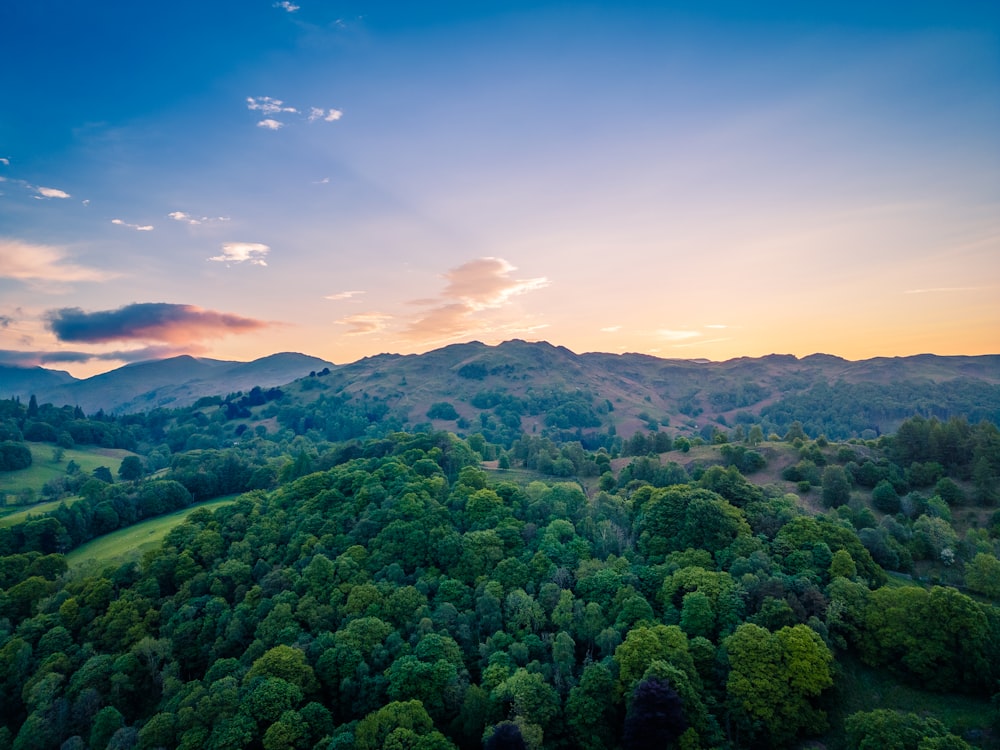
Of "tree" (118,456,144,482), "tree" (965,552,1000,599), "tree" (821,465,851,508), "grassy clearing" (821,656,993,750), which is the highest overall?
"tree" (821,465,851,508)

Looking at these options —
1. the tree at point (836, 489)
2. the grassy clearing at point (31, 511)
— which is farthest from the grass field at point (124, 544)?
the tree at point (836, 489)

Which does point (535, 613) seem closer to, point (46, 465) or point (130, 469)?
point (130, 469)

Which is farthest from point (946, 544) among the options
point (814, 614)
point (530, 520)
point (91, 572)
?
point (91, 572)

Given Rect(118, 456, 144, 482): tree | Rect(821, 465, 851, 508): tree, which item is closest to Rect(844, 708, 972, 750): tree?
Rect(821, 465, 851, 508): tree

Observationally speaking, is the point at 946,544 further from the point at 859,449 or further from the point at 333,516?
the point at 333,516

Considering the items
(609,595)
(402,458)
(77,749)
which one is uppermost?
(402,458)

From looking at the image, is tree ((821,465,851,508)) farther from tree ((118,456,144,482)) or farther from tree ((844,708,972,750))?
tree ((118,456,144,482))

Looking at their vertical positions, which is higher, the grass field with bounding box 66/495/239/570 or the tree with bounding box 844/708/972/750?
the tree with bounding box 844/708/972/750
